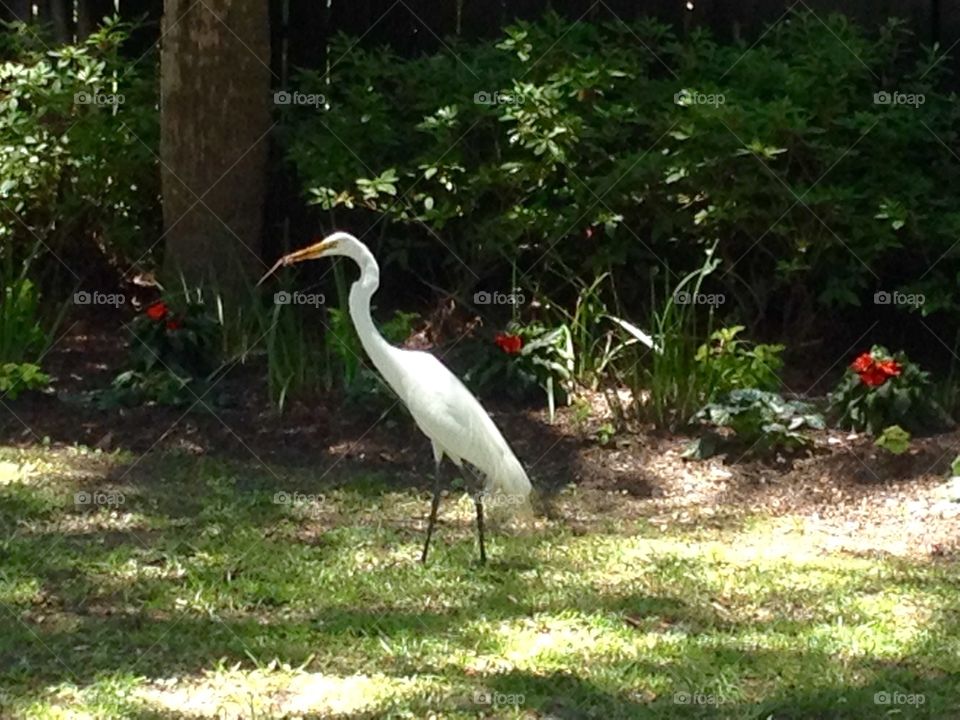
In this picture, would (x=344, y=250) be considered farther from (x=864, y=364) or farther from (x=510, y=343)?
(x=864, y=364)

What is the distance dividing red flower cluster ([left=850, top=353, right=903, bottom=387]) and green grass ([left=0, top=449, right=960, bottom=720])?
3.52ft

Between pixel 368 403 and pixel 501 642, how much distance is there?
113 inches

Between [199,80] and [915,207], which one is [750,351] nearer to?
[915,207]

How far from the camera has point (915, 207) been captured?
845 centimetres

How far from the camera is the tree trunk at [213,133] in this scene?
9273 mm

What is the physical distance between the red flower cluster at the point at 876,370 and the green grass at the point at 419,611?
1.07m

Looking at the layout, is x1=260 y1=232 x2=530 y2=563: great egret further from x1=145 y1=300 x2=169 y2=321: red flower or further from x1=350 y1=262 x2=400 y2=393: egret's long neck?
x1=145 y1=300 x2=169 y2=321: red flower

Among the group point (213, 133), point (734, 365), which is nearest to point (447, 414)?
point (734, 365)

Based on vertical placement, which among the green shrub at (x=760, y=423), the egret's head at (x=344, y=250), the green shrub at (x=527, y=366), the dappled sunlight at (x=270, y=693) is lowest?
the dappled sunlight at (x=270, y=693)

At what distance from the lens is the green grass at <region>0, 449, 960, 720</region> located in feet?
16.4

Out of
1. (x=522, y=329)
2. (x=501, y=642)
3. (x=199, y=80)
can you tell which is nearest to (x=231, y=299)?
(x=199, y=80)

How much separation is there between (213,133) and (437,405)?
370 centimetres

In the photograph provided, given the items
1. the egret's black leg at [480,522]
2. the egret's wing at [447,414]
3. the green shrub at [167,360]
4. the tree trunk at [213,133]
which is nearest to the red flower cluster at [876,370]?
the egret's wing at [447,414]

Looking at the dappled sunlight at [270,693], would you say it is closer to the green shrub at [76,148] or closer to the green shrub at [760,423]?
the green shrub at [760,423]
